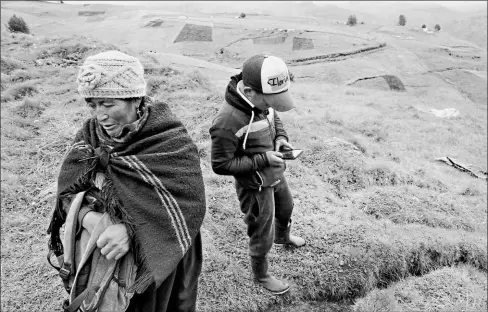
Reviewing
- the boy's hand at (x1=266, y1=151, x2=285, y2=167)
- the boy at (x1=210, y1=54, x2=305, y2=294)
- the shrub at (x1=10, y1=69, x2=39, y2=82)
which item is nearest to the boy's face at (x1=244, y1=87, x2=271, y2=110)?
the boy at (x1=210, y1=54, x2=305, y2=294)

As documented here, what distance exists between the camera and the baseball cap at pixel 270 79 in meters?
2.47

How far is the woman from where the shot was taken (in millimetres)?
1703

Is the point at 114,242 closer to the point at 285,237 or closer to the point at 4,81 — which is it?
the point at 285,237

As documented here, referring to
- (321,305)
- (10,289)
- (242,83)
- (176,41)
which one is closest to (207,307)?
(321,305)

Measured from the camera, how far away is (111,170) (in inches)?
70.6

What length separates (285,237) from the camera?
12.5ft

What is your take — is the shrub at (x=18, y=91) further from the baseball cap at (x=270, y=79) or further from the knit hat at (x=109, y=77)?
the knit hat at (x=109, y=77)

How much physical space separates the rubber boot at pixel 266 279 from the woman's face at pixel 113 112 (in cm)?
202

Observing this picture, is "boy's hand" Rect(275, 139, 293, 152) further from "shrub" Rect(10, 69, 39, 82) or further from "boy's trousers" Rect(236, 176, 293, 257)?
"shrub" Rect(10, 69, 39, 82)

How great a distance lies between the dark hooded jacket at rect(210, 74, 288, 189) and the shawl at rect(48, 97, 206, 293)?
0.69 m

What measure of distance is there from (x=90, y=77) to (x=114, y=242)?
0.80 m

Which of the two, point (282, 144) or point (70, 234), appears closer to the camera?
point (70, 234)

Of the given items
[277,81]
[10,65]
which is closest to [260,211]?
[277,81]

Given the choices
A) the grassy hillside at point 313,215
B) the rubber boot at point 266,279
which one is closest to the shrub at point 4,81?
the grassy hillside at point 313,215
